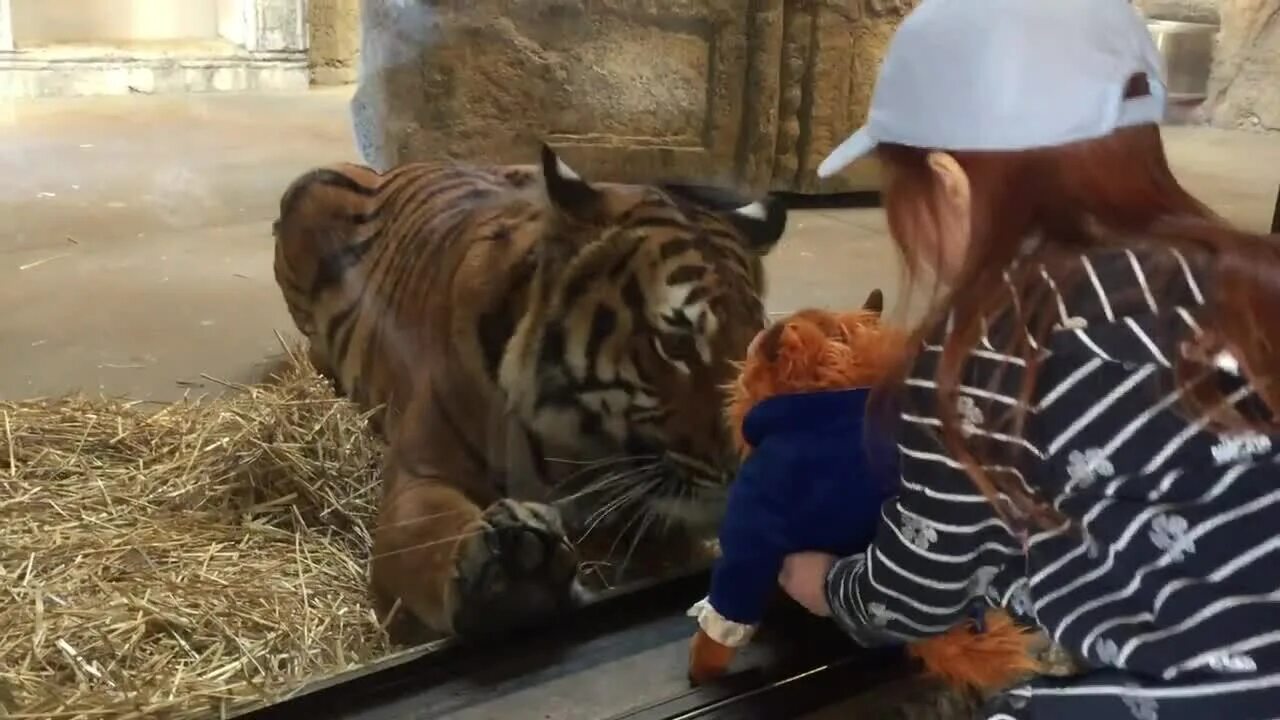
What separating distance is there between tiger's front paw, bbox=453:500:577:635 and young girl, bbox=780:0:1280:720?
0.47 metres

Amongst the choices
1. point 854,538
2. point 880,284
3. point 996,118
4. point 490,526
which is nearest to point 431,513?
point 490,526

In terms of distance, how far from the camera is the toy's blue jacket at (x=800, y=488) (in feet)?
4.14

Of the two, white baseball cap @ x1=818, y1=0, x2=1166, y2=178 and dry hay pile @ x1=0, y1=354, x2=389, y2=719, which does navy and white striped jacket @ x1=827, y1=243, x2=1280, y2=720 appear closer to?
white baseball cap @ x1=818, y1=0, x2=1166, y2=178

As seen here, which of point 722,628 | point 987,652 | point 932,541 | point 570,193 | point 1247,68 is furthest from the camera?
point 1247,68

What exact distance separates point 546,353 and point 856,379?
0.40 m

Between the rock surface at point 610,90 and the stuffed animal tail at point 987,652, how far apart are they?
1.47ft

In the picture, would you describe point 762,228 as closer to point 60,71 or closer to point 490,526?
point 490,526

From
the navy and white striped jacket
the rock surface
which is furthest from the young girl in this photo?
the rock surface

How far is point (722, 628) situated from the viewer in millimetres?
1376

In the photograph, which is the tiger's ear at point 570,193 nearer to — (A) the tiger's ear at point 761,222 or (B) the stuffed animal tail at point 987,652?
(A) the tiger's ear at point 761,222

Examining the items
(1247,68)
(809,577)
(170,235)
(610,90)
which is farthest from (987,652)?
(1247,68)

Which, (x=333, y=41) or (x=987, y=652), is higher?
(x=333, y=41)

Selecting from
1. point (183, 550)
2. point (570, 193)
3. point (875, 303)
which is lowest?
point (183, 550)

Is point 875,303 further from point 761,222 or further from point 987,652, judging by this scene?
point 987,652
